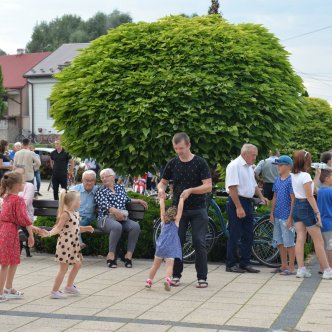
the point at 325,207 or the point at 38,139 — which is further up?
the point at 325,207

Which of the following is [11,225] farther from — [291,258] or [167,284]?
[291,258]

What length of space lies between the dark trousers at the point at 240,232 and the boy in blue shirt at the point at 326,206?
0.94 m

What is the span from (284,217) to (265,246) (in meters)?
→ 0.83

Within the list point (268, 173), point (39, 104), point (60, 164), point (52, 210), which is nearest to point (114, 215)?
point (52, 210)

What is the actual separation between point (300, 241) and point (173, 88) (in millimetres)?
3138

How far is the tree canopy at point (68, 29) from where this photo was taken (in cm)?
10194

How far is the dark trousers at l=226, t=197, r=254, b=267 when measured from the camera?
1118cm

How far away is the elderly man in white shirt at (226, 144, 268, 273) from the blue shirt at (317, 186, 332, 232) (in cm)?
89

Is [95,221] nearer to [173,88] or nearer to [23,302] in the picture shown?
[173,88]

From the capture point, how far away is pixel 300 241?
1084cm

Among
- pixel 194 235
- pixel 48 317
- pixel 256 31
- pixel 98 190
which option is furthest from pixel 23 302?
pixel 256 31

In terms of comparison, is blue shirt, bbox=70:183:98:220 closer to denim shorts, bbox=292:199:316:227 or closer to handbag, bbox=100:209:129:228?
handbag, bbox=100:209:129:228

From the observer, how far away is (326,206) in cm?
1106

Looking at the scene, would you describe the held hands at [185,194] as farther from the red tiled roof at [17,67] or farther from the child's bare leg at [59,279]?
the red tiled roof at [17,67]
